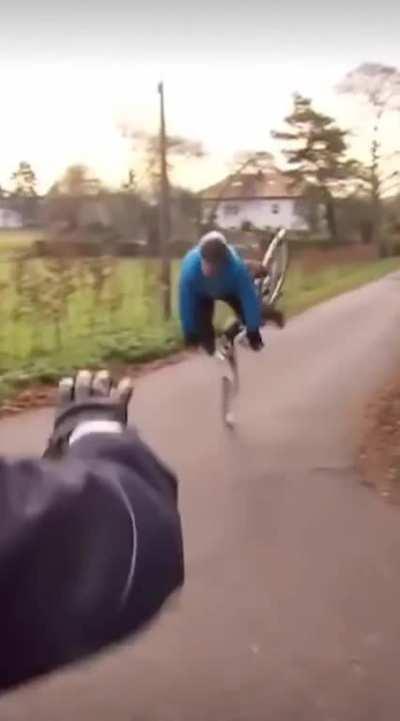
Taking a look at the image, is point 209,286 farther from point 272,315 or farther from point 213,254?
point 272,315

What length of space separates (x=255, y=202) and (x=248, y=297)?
0.11 m

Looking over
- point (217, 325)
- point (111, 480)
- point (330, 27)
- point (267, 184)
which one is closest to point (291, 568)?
point (217, 325)

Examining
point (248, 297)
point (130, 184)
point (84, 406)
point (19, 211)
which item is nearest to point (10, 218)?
point (19, 211)

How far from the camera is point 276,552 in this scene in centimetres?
110

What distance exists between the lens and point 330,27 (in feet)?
3.47

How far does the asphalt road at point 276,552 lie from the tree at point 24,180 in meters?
0.20

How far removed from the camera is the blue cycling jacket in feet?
3.12

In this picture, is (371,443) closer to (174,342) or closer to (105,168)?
(174,342)

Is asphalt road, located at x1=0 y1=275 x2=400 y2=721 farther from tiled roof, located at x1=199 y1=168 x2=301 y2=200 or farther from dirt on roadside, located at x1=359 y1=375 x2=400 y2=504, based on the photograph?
tiled roof, located at x1=199 y1=168 x2=301 y2=200

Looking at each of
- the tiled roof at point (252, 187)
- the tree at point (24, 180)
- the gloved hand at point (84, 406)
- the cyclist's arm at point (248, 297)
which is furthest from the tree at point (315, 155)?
the gloved hand at point (84, 406)

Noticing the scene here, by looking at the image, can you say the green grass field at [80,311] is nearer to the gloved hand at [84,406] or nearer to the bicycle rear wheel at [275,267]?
the bicycle rear wheel at [275,267]

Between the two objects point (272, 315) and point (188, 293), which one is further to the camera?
point (272, 315)

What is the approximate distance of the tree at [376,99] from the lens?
1082 millimetres

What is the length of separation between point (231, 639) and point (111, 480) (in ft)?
2.41
